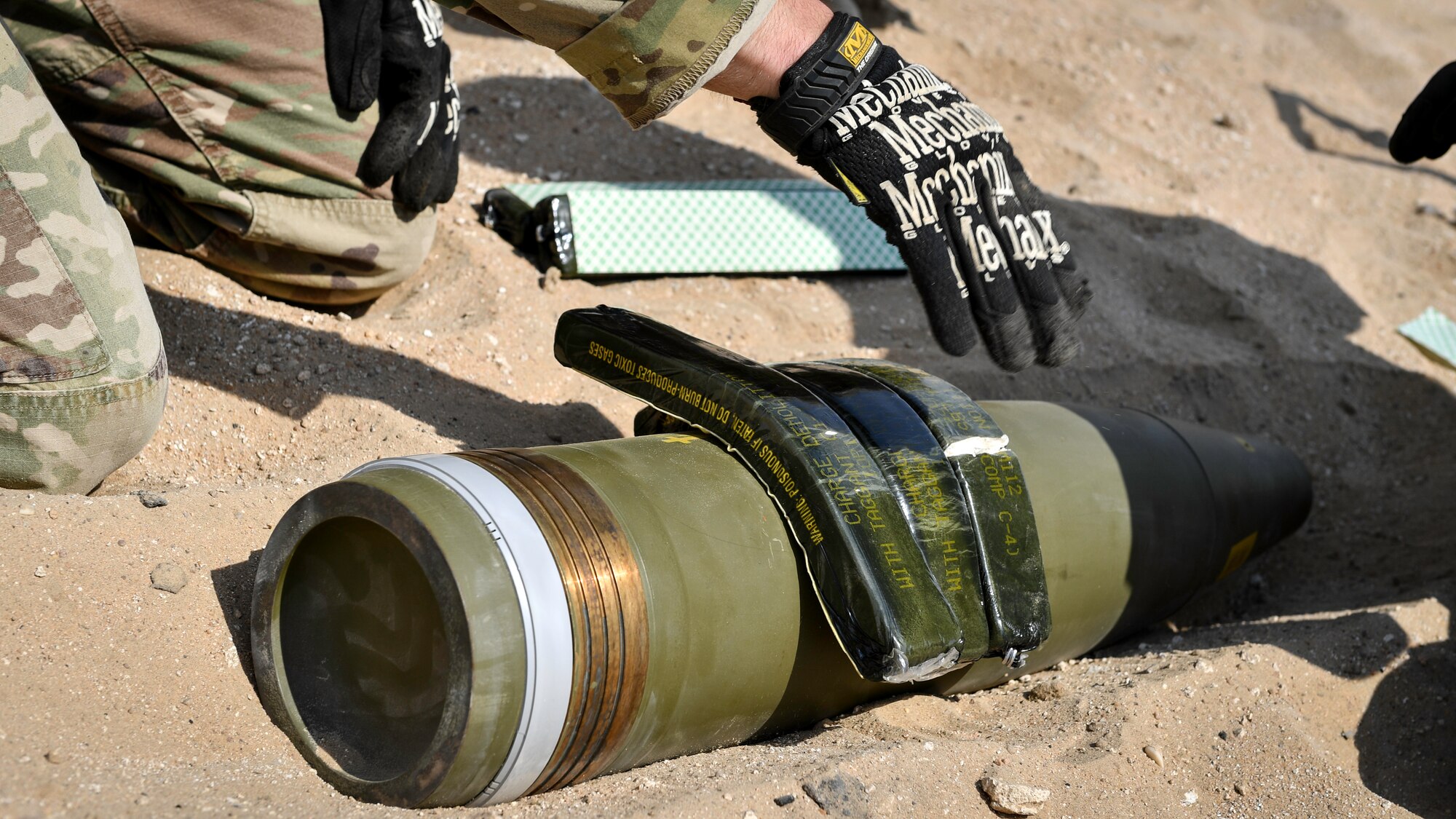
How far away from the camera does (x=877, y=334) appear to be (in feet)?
9.04

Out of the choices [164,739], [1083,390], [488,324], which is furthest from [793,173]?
[164,739]

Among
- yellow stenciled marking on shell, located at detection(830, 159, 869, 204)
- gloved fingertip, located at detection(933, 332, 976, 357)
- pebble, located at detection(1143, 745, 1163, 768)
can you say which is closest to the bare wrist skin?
yellow stenciled marking on shell, located at detection(830, 159, 869, 204)

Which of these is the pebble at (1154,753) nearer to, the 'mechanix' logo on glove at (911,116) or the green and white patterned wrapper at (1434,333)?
the 'mechanix' logo on glove at (911,116)

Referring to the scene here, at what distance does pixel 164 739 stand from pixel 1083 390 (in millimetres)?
2081

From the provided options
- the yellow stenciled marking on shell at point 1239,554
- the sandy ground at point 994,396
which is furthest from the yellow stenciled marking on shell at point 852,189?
the yellow stenciled marking on shell at point 1239,554

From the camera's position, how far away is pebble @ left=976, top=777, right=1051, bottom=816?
4.77 ft

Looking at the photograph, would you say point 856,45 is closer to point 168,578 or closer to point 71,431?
point 168,578

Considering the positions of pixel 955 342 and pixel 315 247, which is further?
pixel 315 247

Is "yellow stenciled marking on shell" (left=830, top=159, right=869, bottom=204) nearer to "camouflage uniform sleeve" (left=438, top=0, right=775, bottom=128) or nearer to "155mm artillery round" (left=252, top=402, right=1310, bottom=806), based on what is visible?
"camouflage uniform sleeve" (left=438, top=0, right=775, bottom=128)

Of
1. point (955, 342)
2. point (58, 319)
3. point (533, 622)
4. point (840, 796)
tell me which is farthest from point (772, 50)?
point (58, 319)

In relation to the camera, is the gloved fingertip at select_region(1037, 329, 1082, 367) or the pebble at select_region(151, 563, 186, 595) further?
the gloved fingertip at select_region(1037, 329, 1082, 367)

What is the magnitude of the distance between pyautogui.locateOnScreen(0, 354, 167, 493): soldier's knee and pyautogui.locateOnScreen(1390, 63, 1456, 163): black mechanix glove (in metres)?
2.39

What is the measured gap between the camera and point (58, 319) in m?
1.67

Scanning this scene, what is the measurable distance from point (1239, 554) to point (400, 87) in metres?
1.79
